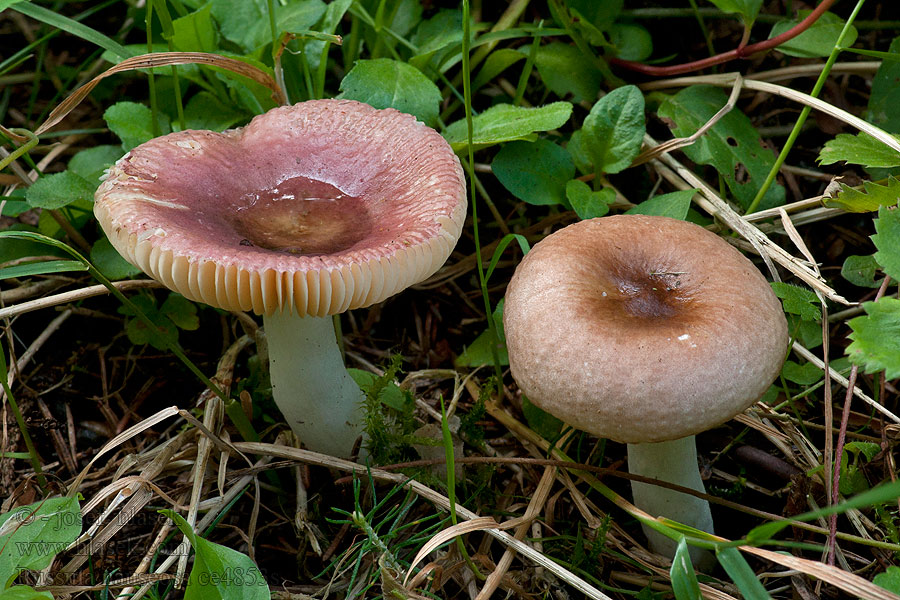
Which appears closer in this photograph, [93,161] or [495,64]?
[93,161]

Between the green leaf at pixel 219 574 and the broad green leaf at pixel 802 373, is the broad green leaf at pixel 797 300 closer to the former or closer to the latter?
the broad green leaf at pixel 802 373

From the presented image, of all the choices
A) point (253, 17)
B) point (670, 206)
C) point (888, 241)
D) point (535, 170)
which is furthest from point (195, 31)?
point (888, 241)

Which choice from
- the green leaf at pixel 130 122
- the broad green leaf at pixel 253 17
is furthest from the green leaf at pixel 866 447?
the green leaf at pixel 130 122

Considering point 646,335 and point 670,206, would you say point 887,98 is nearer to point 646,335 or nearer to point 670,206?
point 670,206

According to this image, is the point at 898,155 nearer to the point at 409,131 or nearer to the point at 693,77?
the point at 693,77

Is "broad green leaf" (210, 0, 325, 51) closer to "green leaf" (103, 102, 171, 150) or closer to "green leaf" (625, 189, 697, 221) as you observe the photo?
"green leaf" (103, 102, 171, 150)

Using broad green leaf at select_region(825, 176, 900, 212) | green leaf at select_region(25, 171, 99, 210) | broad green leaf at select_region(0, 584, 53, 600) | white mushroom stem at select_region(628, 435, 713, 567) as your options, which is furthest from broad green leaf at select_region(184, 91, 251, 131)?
broad green leaf at select_region(825, 176, 900, 212)
